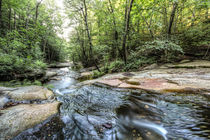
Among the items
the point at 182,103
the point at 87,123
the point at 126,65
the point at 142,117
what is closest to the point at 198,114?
the point at 182,103

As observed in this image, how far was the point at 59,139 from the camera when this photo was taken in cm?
139

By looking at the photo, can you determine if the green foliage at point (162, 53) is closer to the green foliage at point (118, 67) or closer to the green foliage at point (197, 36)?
the green foliage at point (197, 36)

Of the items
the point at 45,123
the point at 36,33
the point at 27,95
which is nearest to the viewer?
the point at 45,123

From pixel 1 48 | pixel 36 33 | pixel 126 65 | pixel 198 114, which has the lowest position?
pixel 198 114

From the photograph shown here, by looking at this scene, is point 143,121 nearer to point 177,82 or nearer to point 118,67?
point 177,82

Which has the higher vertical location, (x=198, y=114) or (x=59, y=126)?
(x=198, y=114)

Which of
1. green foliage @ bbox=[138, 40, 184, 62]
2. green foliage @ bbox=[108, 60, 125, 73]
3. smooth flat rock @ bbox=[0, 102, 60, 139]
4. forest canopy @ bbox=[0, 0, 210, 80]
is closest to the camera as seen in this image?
smooth flat rock @ bbox=[0, 102, 60, 139]

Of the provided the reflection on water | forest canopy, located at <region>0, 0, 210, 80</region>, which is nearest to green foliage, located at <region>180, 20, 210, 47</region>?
forest canopy, located at <region>0, 0, 210, 80</region>

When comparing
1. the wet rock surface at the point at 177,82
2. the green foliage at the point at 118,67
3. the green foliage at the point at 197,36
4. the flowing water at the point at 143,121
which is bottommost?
the flowing water at the point at 143,121

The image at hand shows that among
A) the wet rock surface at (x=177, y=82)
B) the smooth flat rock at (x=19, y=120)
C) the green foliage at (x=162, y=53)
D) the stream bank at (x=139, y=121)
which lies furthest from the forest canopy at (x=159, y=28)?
the smooth flat rock at (x=19, y=120)

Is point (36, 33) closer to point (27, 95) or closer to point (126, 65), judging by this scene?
point (27, 95)

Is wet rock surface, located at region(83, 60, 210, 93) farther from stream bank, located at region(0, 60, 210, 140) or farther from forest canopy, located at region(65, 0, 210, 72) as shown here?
forest canopy, located at region(65, 0, 210, 72)

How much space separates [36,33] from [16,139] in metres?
4.07

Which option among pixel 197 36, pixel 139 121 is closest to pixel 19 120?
pixel 139 121
